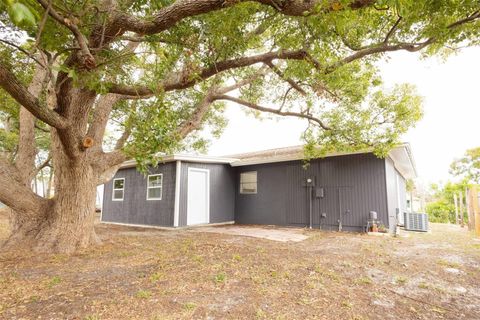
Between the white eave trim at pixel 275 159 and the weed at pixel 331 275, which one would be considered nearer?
the weed at pixel 331 275

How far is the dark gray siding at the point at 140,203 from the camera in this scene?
981 cm

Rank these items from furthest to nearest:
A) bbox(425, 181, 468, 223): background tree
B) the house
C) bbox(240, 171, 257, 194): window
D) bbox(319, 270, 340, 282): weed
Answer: bbox(425, 181, 468, 223): background tree → bbox(240, 171, 257, 194): window → the house → bbox(319, 270, 340, 282): weed

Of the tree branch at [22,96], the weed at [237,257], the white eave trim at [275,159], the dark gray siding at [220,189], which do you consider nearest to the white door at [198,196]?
the dark gray siding at [220,189]

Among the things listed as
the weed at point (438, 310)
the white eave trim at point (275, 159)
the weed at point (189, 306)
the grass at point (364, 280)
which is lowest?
the weed at point (438, 310)

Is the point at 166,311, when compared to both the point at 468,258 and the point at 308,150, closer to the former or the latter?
the point at 468,258

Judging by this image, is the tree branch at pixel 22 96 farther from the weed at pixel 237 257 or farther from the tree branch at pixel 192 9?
the weed at pixel 237 257

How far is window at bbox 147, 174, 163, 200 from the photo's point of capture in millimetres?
10258

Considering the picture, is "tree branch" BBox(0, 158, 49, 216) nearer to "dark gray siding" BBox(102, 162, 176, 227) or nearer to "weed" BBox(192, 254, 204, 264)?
"weed" BBox(192, 254, 204, 264)

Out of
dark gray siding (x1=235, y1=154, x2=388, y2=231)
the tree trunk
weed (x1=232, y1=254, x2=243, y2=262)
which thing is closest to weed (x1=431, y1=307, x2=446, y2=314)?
weed (x1=232, y1=254, x2=243, y2=262)

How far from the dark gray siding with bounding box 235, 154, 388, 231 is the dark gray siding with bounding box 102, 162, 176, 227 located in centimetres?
321

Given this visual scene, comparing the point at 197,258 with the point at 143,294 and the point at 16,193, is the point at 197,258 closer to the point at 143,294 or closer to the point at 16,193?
the point at 143,294

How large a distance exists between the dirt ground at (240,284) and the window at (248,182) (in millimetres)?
5607

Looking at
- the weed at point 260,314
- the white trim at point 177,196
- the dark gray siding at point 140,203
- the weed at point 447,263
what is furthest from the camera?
the dark gray siding at point 140,203

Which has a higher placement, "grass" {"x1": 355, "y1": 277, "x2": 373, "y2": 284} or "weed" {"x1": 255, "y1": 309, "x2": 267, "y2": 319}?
"weed" {"x1": 255, "y1": 309, "x2": 267, "y2": 319}
